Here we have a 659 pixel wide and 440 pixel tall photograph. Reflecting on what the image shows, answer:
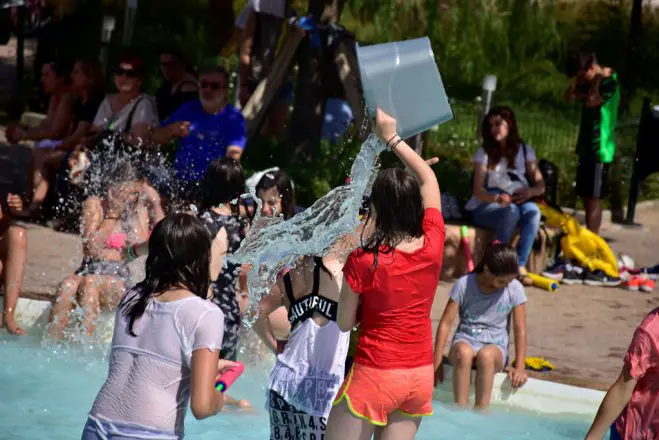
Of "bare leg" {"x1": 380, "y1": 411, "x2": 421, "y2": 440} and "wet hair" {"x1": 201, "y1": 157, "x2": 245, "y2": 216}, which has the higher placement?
"wet hair" {"x1": 201, "y1": 157, "x2": 245, "y2": 216}

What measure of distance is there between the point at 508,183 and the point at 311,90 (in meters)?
2.49

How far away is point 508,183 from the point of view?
9.20 m

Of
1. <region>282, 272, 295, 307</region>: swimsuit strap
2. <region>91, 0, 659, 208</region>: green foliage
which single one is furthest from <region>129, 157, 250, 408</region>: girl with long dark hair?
<region>91, 0, 659, 208</region>: green foliage

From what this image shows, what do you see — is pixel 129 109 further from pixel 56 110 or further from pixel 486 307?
pixel 486 307

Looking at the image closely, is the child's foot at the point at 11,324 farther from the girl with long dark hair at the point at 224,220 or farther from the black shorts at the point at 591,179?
the black shorts at the point at 591,179

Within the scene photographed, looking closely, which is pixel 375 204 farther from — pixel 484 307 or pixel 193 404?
pixel 484 307

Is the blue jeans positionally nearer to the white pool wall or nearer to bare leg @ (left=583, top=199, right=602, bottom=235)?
bare leg @ (left=583, top=199, right=602, bottom=235)

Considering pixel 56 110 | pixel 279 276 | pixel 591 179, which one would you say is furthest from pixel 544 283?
pixel 279 276

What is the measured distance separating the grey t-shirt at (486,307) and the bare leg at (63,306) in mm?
2389

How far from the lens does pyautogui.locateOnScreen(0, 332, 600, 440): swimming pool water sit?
6.05 meters

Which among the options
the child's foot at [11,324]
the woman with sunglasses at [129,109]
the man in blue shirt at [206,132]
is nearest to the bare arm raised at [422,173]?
the child's foot at [11,324]

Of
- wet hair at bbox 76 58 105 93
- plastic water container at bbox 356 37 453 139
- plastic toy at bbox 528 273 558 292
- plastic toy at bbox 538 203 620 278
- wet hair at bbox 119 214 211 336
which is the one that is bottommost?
plastic toy at bbox 528 273 558 292

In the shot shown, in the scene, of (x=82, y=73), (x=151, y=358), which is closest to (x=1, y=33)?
(x=82, y=73)

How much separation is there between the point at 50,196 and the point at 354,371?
Answer: 6.57 meters
